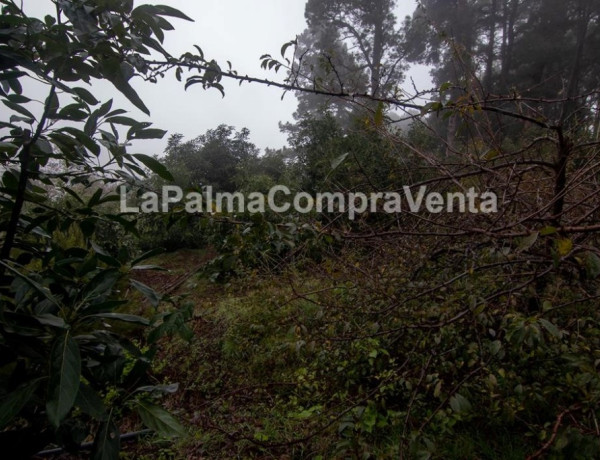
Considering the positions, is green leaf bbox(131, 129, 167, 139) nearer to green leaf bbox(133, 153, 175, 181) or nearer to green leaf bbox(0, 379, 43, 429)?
green leaf bbox(133, 153, 175, 181)

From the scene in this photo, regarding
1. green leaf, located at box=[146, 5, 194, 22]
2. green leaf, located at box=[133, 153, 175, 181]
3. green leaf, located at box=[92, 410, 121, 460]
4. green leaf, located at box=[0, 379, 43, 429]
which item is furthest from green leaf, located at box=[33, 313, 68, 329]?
green leaf, located at box=[146, 5, 194, 22]

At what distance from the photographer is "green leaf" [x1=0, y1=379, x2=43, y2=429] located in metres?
0.50

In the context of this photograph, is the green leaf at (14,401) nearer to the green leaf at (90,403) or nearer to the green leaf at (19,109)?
the green leaf at (90,403)

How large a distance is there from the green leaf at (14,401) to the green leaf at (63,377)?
98 millimetres

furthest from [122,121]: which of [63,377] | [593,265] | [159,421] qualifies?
[593,265]

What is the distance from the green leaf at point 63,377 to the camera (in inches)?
17.7

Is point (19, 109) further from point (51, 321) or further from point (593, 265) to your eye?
point (593, 265)

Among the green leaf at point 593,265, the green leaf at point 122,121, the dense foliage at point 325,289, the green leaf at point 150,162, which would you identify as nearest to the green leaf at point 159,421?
the dense foliage at point 325,289

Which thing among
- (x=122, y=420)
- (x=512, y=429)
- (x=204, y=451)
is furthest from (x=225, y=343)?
(x=512, y=429)

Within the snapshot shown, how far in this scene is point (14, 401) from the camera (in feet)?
1.70

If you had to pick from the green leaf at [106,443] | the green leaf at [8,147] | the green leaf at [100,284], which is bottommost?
the green leaf at [106,443]

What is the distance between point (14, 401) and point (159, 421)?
0.24 meters

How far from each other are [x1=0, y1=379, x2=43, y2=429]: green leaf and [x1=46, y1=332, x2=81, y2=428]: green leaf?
0.10m

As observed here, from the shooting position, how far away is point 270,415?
213 centimetres
